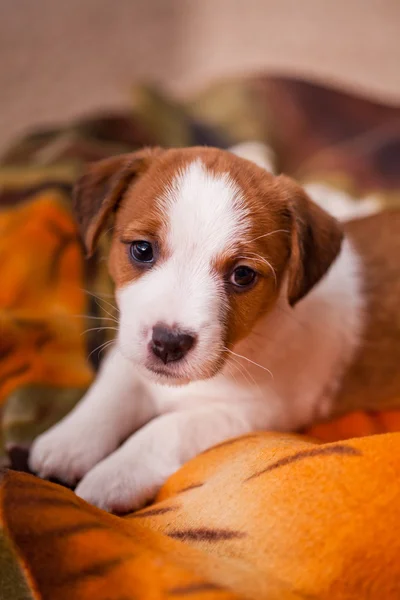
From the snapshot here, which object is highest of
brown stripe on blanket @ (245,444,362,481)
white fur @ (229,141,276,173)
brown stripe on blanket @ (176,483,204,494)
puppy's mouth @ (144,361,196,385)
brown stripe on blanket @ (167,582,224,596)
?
white fur @ (229,141,276,173)

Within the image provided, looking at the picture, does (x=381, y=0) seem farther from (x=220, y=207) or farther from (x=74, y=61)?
(x=220, y=207)

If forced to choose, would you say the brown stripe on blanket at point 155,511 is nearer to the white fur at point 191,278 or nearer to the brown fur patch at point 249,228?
the white fur at point 191,278

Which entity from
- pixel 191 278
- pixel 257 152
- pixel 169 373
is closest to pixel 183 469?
pixel 169 373

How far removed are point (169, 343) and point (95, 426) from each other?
24.9 inches

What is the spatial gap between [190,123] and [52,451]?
2069 mm

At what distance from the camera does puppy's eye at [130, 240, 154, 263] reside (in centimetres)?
195

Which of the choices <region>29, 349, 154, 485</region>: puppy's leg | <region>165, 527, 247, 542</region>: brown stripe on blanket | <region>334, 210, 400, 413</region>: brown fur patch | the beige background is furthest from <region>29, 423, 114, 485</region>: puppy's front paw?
the beige background

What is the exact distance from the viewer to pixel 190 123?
3.62m

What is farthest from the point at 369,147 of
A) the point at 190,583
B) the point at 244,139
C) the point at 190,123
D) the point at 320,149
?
the point at 190,583

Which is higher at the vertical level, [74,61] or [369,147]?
[74,61]

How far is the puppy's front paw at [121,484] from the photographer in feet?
6.55

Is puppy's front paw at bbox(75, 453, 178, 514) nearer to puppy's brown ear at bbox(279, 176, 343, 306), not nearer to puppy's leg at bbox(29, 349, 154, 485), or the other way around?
puppy's leg at bbox(29, 349, 154, 485)

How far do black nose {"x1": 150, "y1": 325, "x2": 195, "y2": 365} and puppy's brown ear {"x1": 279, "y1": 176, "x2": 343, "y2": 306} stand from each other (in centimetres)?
44

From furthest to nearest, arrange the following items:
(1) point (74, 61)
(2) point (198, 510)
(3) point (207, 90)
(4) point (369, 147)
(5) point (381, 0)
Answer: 1. (5) point (381, 0)
2. (1) point (74, 61)
3. (3) point (207, 90)
4. (4) point (369, 147)
5. (2) point (198, 510)
